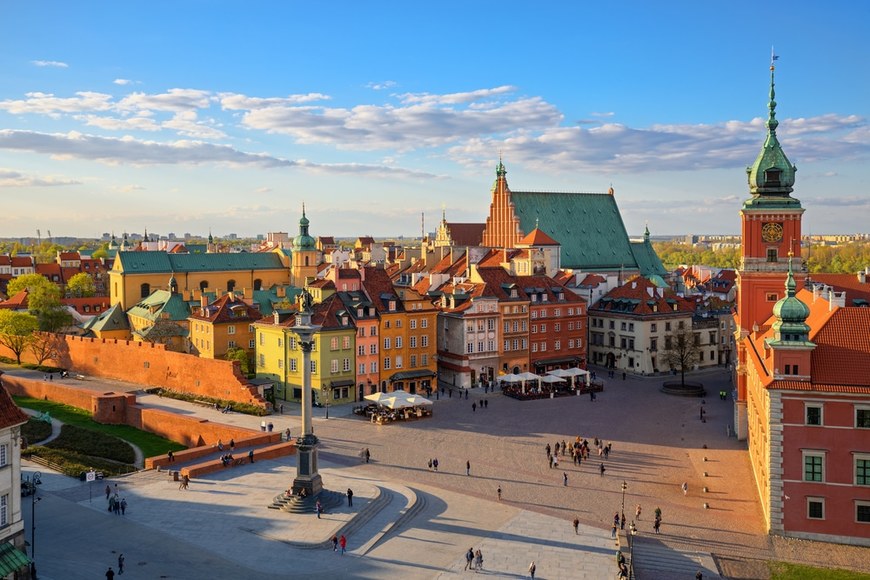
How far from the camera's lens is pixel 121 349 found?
76.5 metres

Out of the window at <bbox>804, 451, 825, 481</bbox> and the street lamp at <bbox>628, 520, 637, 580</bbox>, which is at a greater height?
the window at <bbox>804, 451, 825, 481</bbox>

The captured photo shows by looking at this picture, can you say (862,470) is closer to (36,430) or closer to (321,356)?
(321,356)

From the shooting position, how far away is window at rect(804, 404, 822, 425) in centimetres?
3669

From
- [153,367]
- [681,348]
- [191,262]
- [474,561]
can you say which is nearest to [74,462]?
[153,367]

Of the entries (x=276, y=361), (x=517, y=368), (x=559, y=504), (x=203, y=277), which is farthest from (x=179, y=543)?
(x=203, y=277)

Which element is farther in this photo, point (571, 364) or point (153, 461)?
point (571, 364)

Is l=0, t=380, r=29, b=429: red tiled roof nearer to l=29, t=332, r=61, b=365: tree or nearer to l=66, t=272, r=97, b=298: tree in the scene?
l=29, t=332, r=61, b=365: tree

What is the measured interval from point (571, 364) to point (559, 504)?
3953 cm

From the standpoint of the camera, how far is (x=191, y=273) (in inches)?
4097

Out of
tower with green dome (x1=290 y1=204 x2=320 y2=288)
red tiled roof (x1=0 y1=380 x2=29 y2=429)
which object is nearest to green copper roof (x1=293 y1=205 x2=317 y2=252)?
tower with green dome (x1=290 y1=204 x2=320 y2=288)

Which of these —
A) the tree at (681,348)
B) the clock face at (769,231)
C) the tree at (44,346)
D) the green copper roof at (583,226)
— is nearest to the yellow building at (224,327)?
the tree at (44,346)

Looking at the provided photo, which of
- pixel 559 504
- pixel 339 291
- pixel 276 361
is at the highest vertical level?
pixel 339 291

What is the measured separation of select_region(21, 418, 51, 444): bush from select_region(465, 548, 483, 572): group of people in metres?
35.2

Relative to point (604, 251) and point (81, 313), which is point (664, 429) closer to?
point (604, 251)
